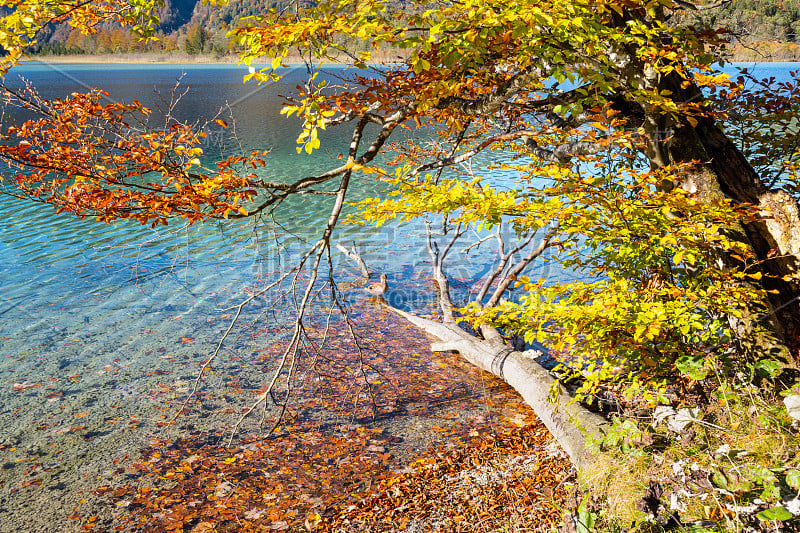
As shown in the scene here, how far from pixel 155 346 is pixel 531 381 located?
6241 mm

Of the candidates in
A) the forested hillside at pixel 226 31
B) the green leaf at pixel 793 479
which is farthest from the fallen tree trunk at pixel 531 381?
the forested hillside at pixel 226 31

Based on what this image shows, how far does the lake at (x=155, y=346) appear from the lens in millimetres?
A: 6086

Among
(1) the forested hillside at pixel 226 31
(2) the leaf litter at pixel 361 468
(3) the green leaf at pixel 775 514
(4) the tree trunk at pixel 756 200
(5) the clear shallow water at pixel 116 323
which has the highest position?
(1) the forested hillside at pixel 226 31

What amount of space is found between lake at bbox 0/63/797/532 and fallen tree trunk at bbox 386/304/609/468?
0.29 meters

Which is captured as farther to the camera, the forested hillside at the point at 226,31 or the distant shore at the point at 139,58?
the distant shore at the point at 139,58

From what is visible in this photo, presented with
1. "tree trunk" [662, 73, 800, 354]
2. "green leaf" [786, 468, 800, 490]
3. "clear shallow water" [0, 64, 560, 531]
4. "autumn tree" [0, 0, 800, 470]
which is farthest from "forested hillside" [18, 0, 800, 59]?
"green leaf" [786, 468, 800, 490]

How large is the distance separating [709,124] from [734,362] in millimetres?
2214

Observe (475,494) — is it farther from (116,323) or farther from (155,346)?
(116,323)

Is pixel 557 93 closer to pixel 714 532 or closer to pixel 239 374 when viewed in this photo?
pixel 714 532

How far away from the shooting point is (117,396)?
7238mm

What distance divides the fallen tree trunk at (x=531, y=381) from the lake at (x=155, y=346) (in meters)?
0.29

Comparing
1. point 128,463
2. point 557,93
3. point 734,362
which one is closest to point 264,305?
point 128,463

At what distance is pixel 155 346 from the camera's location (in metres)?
8.73

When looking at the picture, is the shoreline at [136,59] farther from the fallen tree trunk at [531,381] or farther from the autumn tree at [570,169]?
the autumn tree at [570,169]
